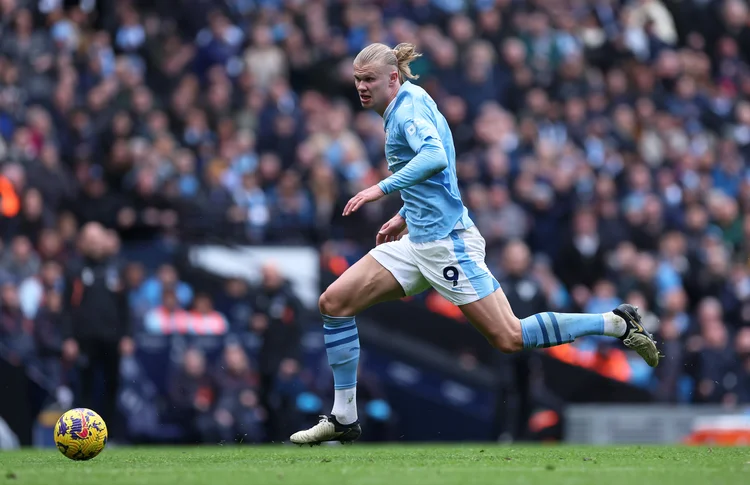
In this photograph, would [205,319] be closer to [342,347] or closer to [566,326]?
[342,347]

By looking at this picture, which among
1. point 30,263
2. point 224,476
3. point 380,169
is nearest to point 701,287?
point 380,169

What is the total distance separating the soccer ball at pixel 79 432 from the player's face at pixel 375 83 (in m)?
2.65

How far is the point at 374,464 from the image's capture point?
7789 millimetres

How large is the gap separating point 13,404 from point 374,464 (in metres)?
6.87

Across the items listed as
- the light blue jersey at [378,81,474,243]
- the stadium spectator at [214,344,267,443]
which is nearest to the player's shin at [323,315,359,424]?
the light blue jersey at [378,81,474,243]

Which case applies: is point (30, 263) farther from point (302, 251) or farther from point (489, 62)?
point (489, 62)

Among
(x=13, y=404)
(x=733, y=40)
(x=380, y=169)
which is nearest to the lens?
(x=13, y=404)

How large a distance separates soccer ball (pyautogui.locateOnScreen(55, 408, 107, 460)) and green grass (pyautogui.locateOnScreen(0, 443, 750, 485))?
0.12 m

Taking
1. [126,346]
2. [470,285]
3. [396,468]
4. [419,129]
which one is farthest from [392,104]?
[126,346]

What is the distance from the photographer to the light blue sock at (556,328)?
836cm

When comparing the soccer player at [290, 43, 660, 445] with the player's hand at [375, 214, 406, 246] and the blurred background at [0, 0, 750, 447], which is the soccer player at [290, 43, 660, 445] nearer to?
the player's hand at [375, 214, 406, 246]

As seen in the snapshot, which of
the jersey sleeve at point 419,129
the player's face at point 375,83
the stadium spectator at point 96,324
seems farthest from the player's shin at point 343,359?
the stadium spectator at point 96,324

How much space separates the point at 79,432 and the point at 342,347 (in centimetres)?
179

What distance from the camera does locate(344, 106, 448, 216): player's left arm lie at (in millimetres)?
7812
